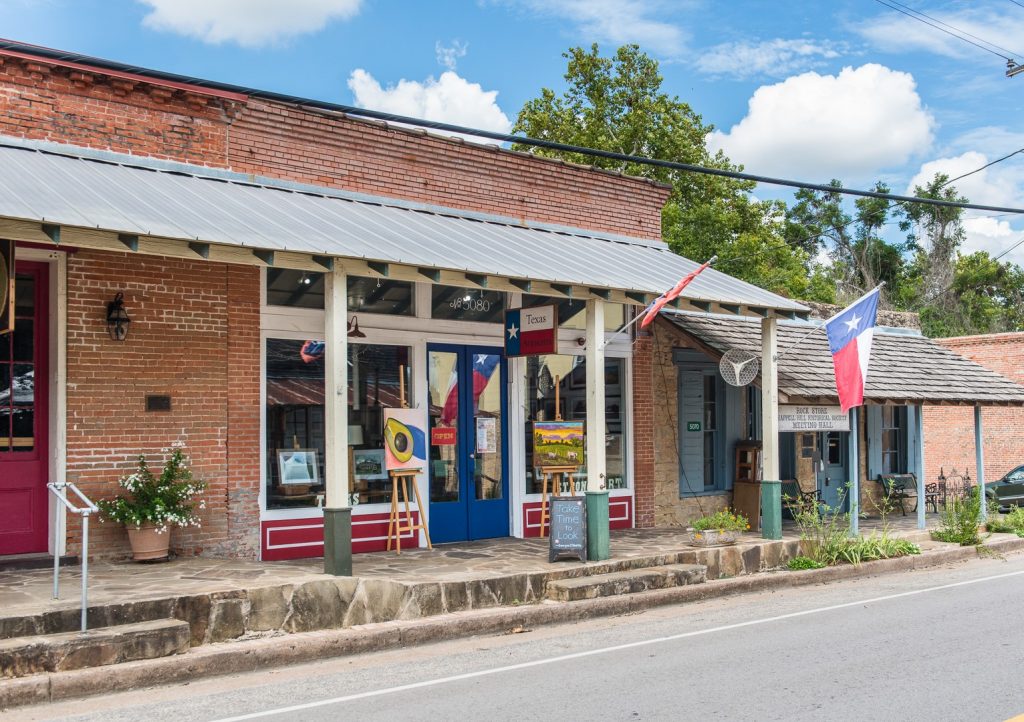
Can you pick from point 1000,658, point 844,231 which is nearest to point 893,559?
point 1000,658

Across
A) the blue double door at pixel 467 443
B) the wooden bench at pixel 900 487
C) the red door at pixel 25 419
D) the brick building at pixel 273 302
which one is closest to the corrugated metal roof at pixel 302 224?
the brick building at pixel 273 302

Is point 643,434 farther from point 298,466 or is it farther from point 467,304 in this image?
point 298,466

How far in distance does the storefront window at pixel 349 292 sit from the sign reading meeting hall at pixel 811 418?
5.57 meters

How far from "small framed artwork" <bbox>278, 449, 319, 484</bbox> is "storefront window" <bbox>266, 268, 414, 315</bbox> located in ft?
5.78

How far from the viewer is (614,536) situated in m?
14.4

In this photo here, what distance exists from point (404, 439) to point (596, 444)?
7.68 feet

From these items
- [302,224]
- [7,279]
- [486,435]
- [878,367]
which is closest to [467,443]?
[486,435]

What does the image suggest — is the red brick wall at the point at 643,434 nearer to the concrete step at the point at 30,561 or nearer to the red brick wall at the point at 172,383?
the red brick wall at the point at 172,383

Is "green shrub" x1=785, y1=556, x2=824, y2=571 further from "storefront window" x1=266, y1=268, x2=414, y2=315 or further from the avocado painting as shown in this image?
"storefront window" x1=266, y1=268, x2=414, y2=315

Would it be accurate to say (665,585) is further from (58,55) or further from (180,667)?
(58,55)

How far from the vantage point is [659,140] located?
1324 inches

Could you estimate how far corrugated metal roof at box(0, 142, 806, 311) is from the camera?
8.95m

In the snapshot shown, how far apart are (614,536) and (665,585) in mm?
2535

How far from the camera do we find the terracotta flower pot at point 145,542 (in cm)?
1041
